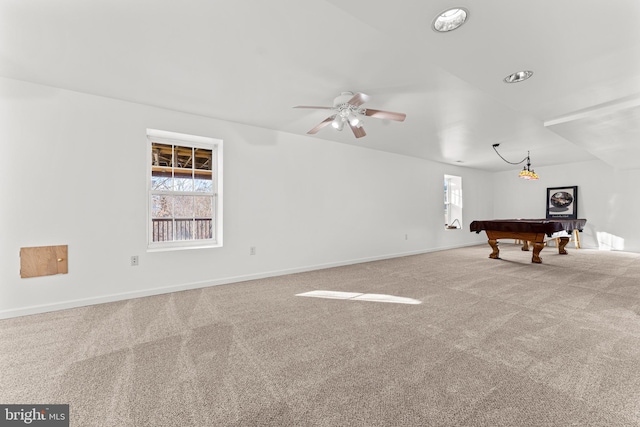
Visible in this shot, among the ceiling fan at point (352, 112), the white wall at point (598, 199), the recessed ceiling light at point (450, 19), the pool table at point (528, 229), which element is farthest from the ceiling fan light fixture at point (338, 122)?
the white wall at point (598, 199)

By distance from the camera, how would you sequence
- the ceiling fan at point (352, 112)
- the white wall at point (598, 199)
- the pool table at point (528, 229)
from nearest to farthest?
the ceiling fan at point (352, 112), the pool table at point (528, 229), the white wall at point (598, 199)

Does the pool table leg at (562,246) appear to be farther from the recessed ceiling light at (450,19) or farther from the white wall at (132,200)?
the recessed ceiling light at (450,19)

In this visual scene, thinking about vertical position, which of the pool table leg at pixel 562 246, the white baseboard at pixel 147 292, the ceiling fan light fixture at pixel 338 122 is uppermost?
the ceiling fan light fixture at pixel 338 122

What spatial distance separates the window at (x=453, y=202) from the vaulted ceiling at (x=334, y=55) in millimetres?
4285

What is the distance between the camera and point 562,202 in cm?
791

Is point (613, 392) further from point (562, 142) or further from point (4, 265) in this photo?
point (562, 142)

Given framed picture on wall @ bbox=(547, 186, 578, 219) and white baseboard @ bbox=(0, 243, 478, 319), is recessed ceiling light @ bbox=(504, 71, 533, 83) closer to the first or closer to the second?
white baseboard @ bbox=(0, 243, 478, 319)

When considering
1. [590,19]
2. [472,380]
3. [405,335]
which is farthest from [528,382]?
[590,19]

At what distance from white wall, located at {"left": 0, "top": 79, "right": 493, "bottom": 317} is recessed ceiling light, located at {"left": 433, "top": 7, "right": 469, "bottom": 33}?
10.4ft

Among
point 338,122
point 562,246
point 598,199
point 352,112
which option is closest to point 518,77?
point 352,112

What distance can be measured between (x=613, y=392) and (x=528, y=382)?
1.37 ft

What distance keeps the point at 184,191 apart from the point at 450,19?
12.1 ft

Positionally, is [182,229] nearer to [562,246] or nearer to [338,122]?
[338,122]

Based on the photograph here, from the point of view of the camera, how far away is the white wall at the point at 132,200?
286 centimetres
